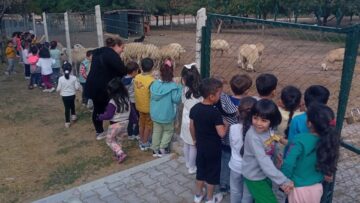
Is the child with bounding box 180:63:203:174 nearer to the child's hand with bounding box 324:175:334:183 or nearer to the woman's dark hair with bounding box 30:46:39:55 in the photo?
the child's hand with bounding box 324:175:334:183

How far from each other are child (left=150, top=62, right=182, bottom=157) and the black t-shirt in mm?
1147

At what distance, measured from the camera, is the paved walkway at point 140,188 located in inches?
166

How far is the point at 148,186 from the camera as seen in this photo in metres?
4.46

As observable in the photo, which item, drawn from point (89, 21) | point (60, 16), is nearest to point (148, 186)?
point (89, 21)

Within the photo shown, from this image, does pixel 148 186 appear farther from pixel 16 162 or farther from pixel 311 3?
pixel 311 3

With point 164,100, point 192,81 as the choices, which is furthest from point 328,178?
point 164,100

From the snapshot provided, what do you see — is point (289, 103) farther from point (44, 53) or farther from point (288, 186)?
point (44, 53)

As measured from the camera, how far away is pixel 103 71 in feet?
18.3

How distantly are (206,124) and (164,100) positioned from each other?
134 centimetres

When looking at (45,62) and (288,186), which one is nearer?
Answer: (288,186)

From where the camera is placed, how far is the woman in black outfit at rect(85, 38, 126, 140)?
5453 mm

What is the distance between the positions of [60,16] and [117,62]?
644cm

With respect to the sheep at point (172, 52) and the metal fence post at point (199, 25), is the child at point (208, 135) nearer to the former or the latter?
the metal fence post at point (199, 25)

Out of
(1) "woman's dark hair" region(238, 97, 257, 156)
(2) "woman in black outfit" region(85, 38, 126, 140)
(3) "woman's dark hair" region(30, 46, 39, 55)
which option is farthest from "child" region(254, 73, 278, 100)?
(3) "woman's dark hair" region(30, 46, 39, 55)
